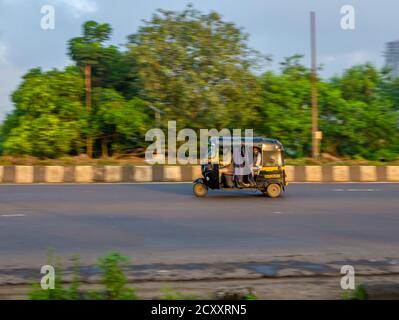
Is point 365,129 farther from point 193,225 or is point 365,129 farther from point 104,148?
point 193,225

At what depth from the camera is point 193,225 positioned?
10656 mm

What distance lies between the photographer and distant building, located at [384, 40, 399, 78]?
31394mm

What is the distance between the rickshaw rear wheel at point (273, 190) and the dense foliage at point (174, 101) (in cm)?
1006

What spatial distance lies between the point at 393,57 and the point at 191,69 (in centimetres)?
1556

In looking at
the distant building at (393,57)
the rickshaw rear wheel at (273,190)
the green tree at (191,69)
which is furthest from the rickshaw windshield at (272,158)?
the distant building at (393,57)

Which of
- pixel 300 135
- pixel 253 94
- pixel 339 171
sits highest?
pixel 253 94

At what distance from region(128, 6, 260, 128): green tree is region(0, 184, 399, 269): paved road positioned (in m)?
9.11

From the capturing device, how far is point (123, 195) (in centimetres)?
1534

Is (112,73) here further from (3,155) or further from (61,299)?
(61,299)

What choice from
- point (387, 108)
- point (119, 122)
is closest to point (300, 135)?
point (387, 108)

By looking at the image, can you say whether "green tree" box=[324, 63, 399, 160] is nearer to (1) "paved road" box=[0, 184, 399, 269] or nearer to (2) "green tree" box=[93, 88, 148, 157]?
(2) "green tree" box=[93, 88, 148, 157]

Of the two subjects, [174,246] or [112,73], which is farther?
[112,73]
